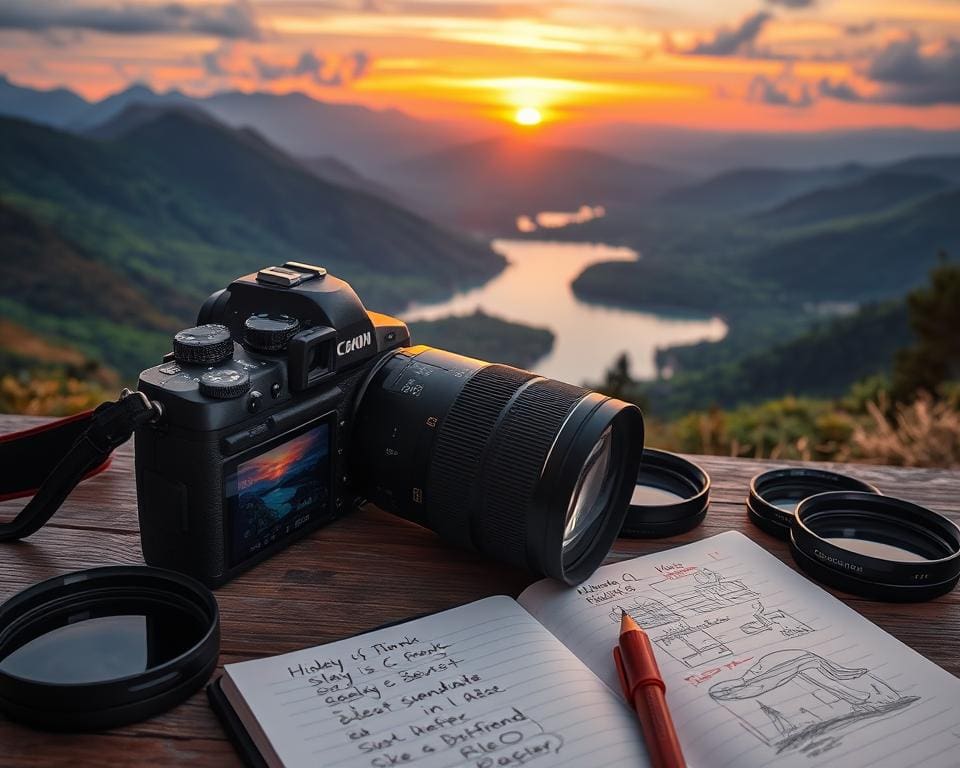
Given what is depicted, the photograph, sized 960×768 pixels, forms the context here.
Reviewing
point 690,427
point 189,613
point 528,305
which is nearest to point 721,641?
point 189,613

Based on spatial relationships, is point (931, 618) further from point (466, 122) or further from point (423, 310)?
point (423, 310)

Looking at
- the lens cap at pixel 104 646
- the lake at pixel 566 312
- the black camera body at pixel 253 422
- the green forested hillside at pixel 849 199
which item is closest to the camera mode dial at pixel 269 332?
the black camera body at pixel 253 422

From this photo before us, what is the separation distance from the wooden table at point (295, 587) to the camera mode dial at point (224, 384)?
0.20m

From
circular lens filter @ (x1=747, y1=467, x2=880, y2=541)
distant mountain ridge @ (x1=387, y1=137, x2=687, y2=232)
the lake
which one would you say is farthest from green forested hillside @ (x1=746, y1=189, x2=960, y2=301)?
circular lens filter @ (x1=747, y1=467, x2=880, y2=541)

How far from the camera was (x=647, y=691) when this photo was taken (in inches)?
27.5

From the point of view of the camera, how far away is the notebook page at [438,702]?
64 centimetres

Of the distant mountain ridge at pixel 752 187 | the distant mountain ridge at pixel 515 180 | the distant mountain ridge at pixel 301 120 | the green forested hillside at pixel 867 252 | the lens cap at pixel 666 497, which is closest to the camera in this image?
the lens cap at pixel 666 497

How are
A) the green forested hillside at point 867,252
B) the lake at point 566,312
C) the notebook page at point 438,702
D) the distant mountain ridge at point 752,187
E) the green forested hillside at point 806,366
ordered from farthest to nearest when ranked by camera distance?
the green forested hillside at point 867,252
the distant mountain ridge at point 752,187
the green forested hillside at point 806,366
the lake at point 566,312
the notebook page at point 438,702

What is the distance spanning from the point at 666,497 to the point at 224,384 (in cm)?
55

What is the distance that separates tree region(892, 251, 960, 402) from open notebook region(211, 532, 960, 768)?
109 inches

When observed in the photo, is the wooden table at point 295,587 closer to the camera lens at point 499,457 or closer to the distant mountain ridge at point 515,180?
the camera lens at point 499,457

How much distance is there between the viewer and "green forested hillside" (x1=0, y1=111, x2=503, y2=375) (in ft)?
18.4

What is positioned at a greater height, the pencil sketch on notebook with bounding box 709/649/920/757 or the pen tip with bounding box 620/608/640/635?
the pen tip with bounding box 620/608/640/635

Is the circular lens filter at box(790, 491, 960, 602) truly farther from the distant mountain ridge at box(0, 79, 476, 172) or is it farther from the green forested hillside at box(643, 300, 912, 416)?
the green forested hillside at box(643, 300, 912, 416)
